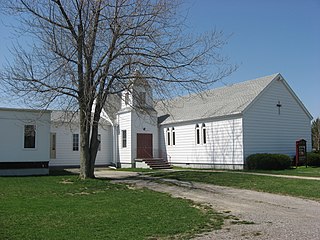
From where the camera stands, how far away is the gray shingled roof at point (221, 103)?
2616 cm

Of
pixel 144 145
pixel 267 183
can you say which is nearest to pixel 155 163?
pixel 144 145

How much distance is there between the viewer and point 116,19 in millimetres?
17625

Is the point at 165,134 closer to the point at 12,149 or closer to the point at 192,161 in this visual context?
the point at 192,161

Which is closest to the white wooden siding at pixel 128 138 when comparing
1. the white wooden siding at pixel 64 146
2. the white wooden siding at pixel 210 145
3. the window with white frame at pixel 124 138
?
the window with white frame at pixel 124 138

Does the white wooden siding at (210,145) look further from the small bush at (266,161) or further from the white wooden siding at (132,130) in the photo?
the white wooden siding at (132,130)

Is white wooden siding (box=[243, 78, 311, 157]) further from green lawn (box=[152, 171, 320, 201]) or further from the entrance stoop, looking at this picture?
the entrance stoop

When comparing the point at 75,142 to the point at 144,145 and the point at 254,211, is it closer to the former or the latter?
the point at 144,145

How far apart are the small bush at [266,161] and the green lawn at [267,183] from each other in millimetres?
4689

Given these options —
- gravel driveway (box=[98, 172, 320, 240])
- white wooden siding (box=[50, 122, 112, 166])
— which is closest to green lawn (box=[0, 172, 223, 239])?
gravel driveway (box=[98, 172, 320, 240])

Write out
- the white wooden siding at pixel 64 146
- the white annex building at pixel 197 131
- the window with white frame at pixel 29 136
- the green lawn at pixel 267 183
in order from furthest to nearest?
the white wooden siding at pixel 64 146 → the white annex building at pixel 197 131 → the window with white frame at pixel 29 136 → the green lawn at pixel 267 183

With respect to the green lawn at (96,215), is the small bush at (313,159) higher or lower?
higher

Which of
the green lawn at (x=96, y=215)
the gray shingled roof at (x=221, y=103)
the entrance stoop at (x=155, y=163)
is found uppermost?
the gray shingled roof at (x=221, y=103)

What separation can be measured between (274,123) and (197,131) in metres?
5.66

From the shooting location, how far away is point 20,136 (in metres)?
23.3
